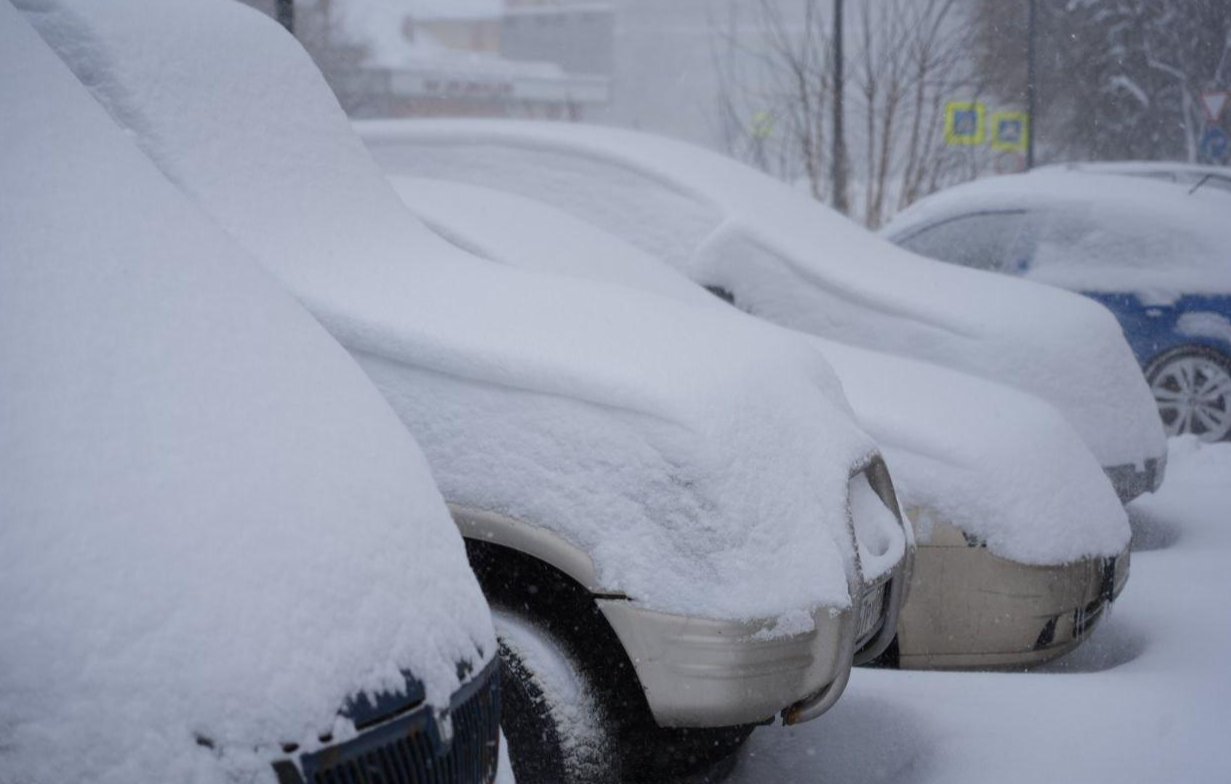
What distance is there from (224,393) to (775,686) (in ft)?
4.49

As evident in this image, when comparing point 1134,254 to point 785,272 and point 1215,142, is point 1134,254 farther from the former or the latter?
point 1215,142

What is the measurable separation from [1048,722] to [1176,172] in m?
Answer: 6.87

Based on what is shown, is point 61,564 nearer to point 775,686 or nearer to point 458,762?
point 458,762

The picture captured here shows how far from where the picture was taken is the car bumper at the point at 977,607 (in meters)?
3.91

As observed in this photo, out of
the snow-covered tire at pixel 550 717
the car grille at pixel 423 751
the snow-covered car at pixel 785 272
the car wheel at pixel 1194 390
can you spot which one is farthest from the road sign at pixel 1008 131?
the car grille at pixel 423 751

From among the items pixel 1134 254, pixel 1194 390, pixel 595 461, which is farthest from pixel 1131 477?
pixel 595 461

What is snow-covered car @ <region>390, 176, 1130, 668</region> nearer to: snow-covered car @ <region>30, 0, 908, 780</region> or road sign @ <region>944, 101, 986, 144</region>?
snow-covered car @ <region>30, 0, 908, 780</region>

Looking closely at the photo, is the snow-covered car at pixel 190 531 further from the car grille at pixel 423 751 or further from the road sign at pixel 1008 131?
the road sign at pixel 1008 131

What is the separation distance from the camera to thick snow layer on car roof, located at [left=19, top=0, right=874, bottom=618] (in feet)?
9.40

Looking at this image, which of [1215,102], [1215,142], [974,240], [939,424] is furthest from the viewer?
[1215,142]

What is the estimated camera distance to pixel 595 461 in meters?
2.89

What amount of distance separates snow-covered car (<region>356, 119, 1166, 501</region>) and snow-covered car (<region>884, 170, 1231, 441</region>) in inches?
85.5

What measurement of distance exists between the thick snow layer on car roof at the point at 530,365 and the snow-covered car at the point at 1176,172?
20.4 ft

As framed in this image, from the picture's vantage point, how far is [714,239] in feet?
18.0
